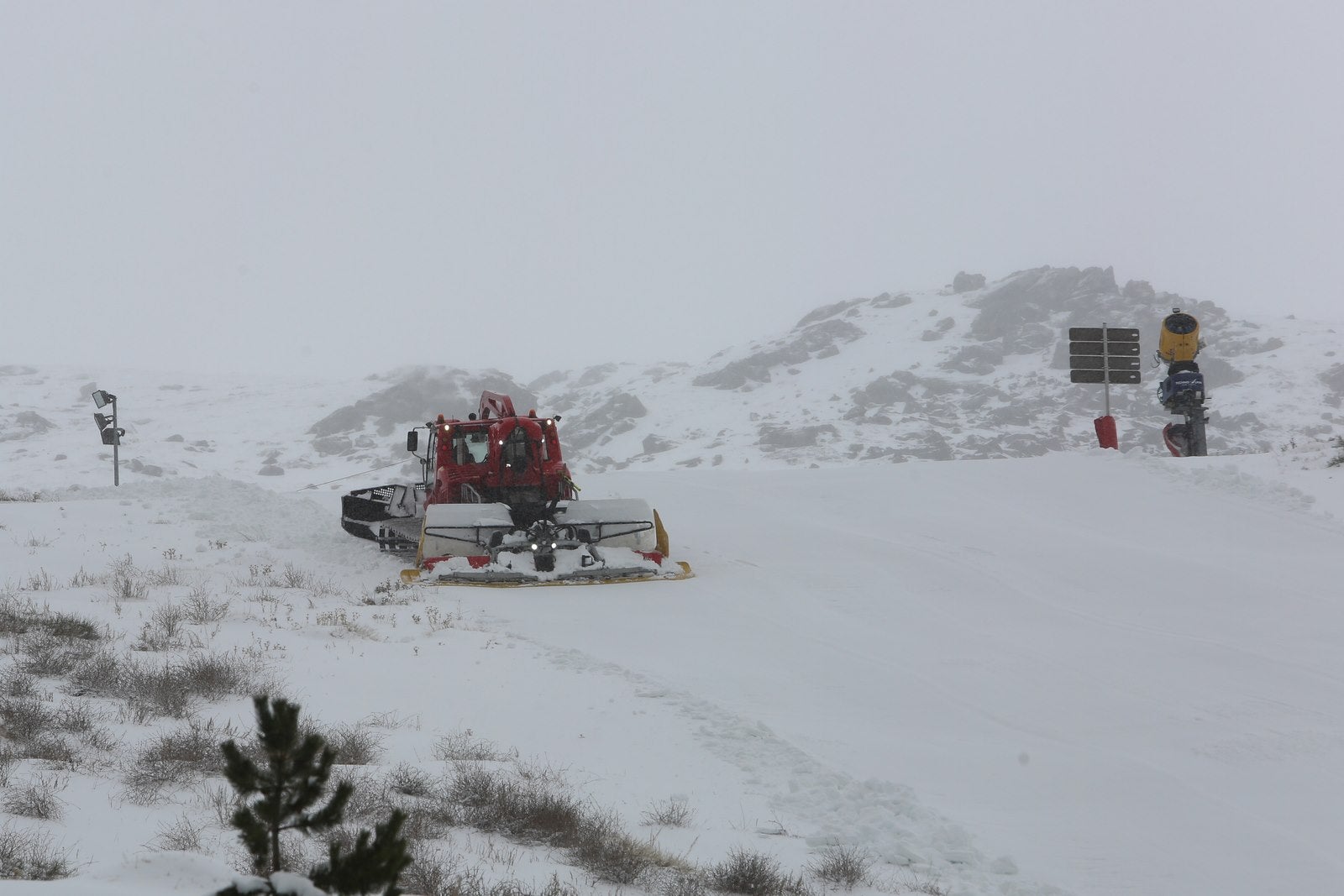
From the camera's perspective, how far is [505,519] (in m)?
13.7

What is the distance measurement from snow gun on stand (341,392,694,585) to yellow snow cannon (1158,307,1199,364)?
43.2ft

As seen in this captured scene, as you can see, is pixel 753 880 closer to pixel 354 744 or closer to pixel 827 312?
pixel 354 744

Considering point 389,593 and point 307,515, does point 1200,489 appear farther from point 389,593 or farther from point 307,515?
point 307,515

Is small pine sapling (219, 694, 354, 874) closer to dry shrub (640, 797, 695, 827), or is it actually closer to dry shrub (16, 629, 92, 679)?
dry shrub (640, 797, 695, 827)

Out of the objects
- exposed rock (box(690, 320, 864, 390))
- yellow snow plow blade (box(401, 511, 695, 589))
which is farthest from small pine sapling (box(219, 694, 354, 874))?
exposed rock (box(690, 320, 864, 390))

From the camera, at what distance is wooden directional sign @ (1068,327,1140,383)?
69.8ft

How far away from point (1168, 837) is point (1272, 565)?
8329 mm

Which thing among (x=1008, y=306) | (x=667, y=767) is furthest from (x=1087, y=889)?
(x=1008, y=306)

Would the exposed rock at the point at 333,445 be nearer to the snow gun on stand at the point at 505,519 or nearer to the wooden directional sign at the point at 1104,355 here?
the snow gun on stand at the point at 505,519

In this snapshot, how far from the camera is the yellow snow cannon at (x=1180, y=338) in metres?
20.4

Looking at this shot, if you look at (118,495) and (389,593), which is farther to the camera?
(118,495)

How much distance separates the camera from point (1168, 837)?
4734mm

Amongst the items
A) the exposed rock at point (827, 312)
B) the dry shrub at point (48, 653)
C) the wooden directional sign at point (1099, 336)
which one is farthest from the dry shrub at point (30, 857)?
the exposed rock at point (827, 312)

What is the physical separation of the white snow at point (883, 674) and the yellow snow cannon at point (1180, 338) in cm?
426
